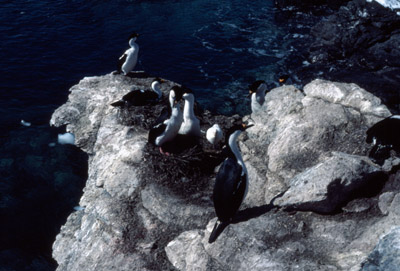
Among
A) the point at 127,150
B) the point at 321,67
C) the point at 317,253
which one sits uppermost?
the point at 317,253

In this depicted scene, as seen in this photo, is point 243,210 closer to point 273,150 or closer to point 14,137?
point 273,150

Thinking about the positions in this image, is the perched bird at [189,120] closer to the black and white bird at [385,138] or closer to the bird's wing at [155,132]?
the bird's wing at [155,132]

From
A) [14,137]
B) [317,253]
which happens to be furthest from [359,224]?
[14,137]

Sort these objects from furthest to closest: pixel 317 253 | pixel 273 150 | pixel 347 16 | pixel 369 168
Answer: pixel 347 16, pixel 273 150, pixel 369 168, pixel 317 253

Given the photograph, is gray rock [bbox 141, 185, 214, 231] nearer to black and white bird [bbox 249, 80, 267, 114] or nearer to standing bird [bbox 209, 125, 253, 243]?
standing bird [bbox 209, 125, 253, 243]

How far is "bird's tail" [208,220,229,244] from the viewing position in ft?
20.8

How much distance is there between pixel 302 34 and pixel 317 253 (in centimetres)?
1901

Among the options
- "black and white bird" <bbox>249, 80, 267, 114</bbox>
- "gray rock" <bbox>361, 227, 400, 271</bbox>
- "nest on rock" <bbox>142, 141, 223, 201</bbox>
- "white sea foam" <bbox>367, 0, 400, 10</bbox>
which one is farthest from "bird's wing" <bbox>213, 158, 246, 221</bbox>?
"white sea foam" <bbox>367, 0, 400, 10</bbox>

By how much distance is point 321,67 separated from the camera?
18875mm

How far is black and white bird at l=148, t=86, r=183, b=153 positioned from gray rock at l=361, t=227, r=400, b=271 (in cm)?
495

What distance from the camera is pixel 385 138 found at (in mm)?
7188

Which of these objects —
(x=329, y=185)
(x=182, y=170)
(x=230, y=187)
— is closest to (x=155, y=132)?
(x=182, y=170)

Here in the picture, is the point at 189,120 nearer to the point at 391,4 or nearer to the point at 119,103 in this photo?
the point at 119,103

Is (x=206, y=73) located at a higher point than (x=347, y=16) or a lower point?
lower
